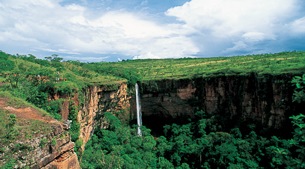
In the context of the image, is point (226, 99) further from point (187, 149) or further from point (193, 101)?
point (187, 149)

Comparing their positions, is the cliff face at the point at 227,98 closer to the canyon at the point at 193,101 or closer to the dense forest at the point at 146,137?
the canyon at the point at 193,101

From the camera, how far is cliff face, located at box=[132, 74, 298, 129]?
2552 cm

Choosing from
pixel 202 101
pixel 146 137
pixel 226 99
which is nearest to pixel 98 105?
pixel 146 137

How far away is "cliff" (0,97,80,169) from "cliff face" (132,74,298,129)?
19.8 m

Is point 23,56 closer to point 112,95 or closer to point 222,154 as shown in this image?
point 112,95

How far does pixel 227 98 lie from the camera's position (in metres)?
29.5

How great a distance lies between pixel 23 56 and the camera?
1211 inches

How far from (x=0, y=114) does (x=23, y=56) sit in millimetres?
21757

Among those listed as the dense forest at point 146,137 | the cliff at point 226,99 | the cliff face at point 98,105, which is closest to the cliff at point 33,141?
the dense forest at point 146,137

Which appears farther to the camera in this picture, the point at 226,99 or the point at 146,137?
the point at 226,99

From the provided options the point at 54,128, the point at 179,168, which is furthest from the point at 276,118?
the point at 54,128

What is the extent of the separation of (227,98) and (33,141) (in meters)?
22.8

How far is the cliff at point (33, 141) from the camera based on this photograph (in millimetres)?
8812

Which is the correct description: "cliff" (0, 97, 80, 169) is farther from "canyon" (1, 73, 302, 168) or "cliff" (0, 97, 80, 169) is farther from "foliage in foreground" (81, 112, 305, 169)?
"foliage in foreground" (81, 112, 305, 169)
